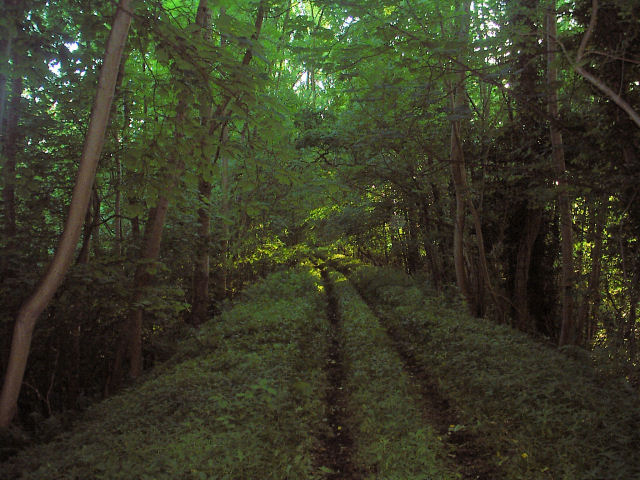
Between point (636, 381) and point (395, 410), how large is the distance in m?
3.63

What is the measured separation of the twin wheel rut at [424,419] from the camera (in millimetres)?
4973

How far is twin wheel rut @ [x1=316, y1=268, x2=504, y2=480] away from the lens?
497 centimetres

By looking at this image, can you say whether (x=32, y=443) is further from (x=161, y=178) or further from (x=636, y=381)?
(x=636, y=381)

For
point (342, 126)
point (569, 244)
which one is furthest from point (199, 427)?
point (342, 126)

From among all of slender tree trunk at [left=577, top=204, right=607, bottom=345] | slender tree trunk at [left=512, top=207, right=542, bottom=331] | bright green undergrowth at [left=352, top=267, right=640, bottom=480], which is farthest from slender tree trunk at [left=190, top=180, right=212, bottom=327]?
slender tree trunk at [left=577, top=204, right=607, bottom=345]

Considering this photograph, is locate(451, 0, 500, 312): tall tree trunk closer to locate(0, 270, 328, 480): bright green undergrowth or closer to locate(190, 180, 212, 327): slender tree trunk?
locate(0, 270, 328, 480): bright green undergrowth

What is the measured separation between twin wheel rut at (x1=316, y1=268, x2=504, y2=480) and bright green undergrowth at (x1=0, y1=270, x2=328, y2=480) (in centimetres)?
23

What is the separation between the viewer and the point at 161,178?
6.26 m

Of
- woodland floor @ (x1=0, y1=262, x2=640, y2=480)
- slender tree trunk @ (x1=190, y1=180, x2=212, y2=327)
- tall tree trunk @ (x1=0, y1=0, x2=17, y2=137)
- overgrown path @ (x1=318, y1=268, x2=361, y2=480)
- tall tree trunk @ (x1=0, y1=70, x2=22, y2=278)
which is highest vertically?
tall tree trunk @ (x1=0, y1=0, x2=17, y2=137)

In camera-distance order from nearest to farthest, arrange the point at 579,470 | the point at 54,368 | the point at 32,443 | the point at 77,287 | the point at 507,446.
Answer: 1. the point at 579,470
2. the point at 507,446
3. the point at 32,443
4. the point at 77,287
5. the point at 54,368

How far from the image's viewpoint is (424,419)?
6.20 m

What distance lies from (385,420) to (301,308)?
7.13 m

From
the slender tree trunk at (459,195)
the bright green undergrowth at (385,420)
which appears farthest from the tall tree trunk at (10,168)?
the slender tree trunk at (459,195)

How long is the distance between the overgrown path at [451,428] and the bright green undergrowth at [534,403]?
129mm
